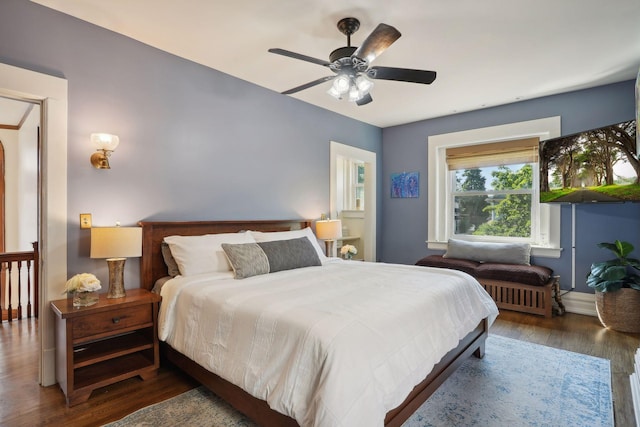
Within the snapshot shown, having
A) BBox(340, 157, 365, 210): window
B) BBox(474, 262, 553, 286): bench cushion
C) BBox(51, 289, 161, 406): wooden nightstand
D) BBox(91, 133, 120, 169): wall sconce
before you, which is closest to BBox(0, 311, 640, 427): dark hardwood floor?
BBox(51, 289, 161, 406): wooden nightstand

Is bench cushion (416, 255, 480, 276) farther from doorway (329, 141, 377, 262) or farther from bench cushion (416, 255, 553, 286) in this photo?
doorway (329, 141, 377, 262)

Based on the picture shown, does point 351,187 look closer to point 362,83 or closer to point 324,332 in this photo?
point 362,83

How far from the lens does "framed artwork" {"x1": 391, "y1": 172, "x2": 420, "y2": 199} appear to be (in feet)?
17.3

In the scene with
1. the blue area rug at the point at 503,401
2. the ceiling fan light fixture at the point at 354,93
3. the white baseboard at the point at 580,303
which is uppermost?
the ceiling fan light fixture at the point at 354,93

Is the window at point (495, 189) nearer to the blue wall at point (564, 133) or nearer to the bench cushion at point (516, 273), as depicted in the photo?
the blue wall at point (564, 133)

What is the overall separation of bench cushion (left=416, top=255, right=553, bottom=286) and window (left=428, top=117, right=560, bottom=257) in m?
0.46

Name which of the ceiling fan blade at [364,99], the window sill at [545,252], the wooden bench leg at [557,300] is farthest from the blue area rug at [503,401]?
the ceiling fan blade at [364,99]

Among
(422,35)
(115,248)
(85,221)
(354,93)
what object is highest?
(422,35)

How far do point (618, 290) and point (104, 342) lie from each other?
484 cm

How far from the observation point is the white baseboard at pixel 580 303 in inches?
150

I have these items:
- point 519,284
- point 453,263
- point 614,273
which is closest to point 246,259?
point 453,263

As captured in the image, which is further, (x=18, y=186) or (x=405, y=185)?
(x=405, y=185)

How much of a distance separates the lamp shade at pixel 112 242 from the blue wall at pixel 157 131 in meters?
0.32

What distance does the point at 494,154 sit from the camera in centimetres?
461
